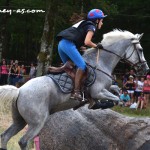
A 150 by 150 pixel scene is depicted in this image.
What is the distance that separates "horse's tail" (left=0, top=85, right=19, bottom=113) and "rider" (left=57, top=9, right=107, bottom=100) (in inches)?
39.8

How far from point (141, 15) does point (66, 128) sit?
1207 inches

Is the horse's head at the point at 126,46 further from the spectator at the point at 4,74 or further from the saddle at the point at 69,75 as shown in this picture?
the spectator at the point at 4,74

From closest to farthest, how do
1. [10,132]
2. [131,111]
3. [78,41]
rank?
[10,132]
[78,41]
[131,111]

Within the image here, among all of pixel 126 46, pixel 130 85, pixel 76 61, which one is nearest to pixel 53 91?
pixel 76 61

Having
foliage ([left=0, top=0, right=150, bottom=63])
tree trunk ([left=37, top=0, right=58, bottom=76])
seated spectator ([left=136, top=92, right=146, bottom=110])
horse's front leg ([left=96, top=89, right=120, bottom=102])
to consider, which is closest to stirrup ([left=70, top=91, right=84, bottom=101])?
horse's front leg ([left=96, top=89, right=120, bottom=102])

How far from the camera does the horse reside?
9.66 metres

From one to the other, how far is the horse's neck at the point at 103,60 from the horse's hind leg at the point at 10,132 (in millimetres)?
1646

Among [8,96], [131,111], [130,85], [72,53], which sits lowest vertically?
[131,111]

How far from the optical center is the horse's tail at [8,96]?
9.67 m

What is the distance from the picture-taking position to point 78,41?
10047 mm

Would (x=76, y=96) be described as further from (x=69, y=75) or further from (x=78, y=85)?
(x=69, y=75)

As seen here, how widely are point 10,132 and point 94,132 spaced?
62.0 inches

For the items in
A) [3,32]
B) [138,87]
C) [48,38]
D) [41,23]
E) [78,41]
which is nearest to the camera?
[78,41]

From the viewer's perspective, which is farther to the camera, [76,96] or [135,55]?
[135,55]
